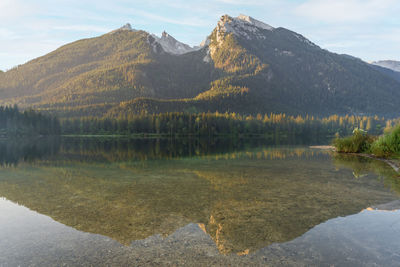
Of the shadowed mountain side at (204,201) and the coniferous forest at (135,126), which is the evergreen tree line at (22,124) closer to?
the coniferous forest at (135,126)

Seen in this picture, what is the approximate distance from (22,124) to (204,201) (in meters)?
155

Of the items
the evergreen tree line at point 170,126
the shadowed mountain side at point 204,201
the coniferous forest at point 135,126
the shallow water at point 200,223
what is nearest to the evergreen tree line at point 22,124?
the coniferous forest at point 135,126

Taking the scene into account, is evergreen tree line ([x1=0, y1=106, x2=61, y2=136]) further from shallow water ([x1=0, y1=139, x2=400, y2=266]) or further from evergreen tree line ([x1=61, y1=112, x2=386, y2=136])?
shallow water ([x1=0, y1=139, x2=400, y2=266])

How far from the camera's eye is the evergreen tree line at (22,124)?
13809 centimetres

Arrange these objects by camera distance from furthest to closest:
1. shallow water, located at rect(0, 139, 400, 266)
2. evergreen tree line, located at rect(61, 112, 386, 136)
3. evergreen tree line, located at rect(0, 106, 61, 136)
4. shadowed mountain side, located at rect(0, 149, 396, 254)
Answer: evergreen tree line, located at rect(61, 112, 386, 136) → evergreen tree line, located at rect(0, 106, 61, 136) → shadowed mountain side, located at rect(0, 149, 396, 254) → shallow water, located at rect(0, 139, 400, 266)

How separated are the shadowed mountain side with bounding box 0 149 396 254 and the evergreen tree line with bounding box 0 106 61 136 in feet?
459

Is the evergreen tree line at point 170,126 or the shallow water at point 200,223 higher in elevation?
the shallow water at point 200,223

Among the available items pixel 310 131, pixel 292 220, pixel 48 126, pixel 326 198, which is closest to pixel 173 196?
pixel 292 220

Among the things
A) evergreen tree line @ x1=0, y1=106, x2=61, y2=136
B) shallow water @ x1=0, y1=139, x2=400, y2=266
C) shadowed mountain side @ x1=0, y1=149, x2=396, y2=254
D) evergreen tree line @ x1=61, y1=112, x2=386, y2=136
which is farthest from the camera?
evergreen tree line @ x1=61, y1=112, x2=386, y2=136

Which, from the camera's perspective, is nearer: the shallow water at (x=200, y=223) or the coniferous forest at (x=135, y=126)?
the shallow water at (x=200, y=223)

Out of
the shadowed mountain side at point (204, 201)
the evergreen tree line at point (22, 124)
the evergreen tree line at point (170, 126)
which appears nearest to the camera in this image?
the shadowed mountain side at point (204, 201)

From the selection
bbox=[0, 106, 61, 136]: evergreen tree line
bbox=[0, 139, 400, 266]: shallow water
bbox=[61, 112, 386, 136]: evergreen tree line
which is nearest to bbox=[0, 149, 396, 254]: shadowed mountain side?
bbox=[0, 139, 400, 266]: shallow water

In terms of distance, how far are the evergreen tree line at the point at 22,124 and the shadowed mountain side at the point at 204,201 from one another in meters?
140

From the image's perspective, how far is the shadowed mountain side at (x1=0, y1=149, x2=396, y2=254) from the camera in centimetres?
885
